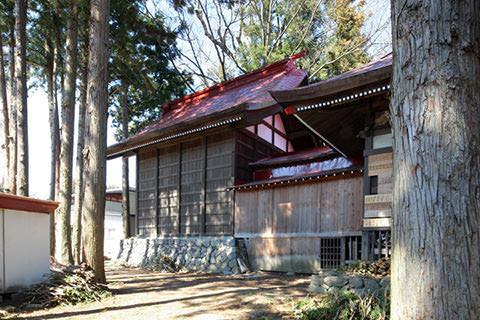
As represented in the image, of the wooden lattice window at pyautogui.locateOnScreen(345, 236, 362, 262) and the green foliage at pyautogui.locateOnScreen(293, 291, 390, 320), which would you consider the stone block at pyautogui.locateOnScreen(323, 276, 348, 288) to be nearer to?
the green foliage at pyautogui.locateOnScreen(293, 291, 390, 320)

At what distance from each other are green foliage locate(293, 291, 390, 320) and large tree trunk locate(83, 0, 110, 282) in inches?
166

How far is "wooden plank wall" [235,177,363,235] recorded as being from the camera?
8.05 m

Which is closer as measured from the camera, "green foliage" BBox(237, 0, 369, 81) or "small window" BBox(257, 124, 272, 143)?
"small window" BBox(257, 124, 272, 143)

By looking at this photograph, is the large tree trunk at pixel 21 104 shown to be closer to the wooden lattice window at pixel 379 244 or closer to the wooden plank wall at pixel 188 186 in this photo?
the wooden plank wall at pixel 188 186

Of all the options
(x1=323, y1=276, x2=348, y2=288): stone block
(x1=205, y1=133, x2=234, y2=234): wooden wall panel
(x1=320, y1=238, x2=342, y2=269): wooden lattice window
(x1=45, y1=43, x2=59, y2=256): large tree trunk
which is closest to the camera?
(x1=323, y1=276, x2=348, y2=288): stone block

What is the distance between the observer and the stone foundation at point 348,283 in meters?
5.02

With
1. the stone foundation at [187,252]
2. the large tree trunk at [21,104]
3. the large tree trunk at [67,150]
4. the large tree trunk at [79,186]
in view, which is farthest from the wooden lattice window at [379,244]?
Answer: the large tree trunk at [21,104]

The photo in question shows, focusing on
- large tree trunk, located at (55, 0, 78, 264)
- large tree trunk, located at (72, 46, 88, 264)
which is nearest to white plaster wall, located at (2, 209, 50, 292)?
large tree trunk, located at (55, 0, 78, 264)

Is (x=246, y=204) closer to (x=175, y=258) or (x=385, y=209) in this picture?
(x=175, y=258)

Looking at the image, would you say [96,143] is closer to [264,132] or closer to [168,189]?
[168,189]

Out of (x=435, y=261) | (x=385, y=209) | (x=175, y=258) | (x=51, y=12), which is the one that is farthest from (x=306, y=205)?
(x=51, y=12)

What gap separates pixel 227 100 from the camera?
12.7 metres

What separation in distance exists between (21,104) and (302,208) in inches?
347

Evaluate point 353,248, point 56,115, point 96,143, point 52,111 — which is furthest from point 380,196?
point 52,111
